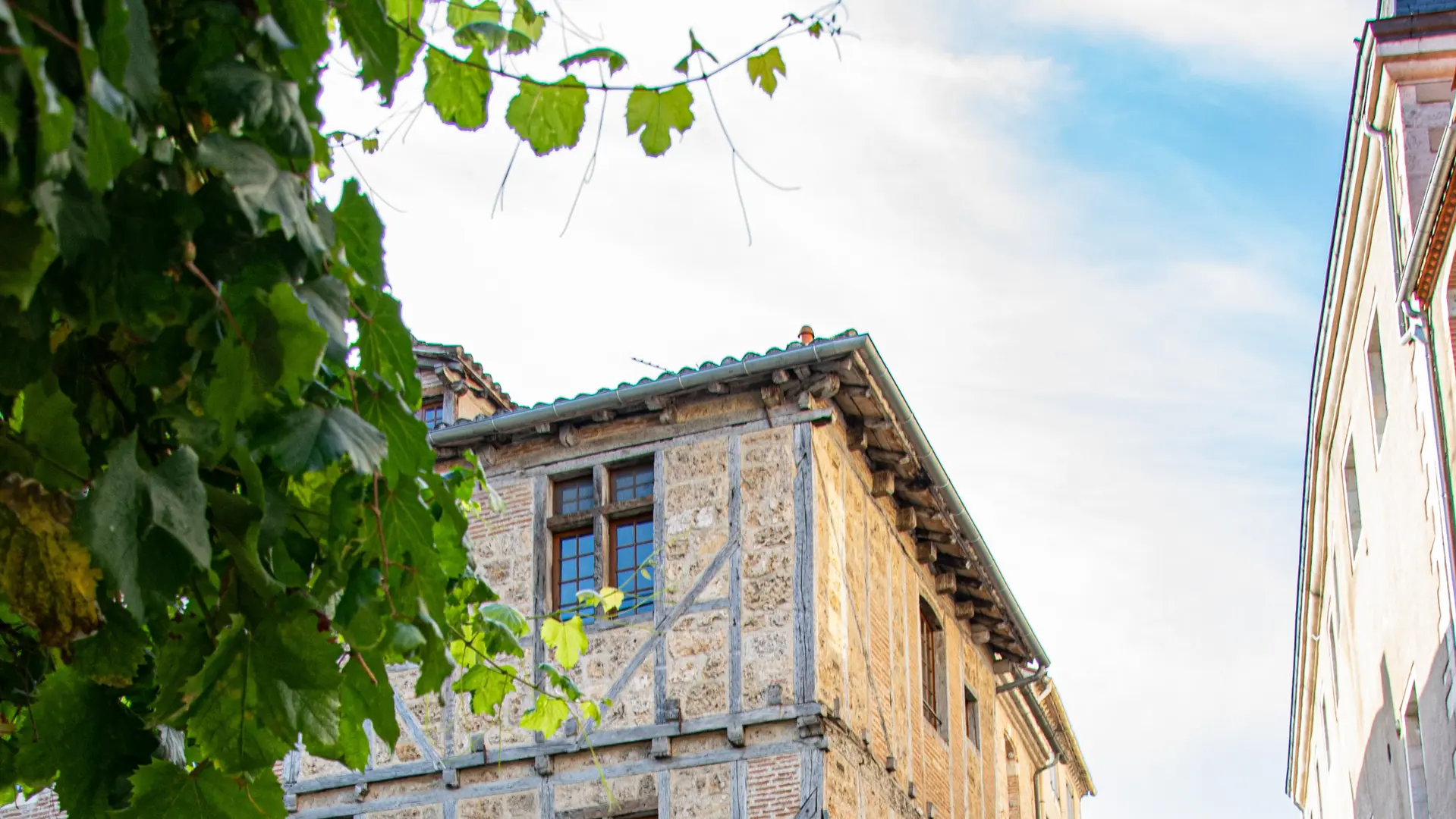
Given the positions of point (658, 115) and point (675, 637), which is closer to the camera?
point (658, 115)

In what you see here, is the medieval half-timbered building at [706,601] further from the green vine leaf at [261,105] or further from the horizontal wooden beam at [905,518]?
the green vine leaf at [261,105]

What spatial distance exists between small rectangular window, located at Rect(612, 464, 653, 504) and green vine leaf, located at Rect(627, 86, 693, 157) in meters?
10.8

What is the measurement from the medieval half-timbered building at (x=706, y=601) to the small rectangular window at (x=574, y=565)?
0.8 inches

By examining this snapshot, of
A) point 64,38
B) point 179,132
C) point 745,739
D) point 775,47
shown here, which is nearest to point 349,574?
point 179,132

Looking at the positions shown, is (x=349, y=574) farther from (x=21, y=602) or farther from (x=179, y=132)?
(x=179, y=132)

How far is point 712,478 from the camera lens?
14273mm

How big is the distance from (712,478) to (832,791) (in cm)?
265

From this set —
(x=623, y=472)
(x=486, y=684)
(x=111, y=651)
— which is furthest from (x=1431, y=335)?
(x=111, y=651)

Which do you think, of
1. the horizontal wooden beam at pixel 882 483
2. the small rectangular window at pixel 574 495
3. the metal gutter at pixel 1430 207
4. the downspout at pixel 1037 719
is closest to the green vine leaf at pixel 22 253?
the metal gutter at pixel 1430 207

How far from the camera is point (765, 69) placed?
396 centimetres

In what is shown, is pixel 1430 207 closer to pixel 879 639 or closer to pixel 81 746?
pixel 879 639

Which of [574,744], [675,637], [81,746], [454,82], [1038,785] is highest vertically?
[1038,785]

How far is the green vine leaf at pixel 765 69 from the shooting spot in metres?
3.94

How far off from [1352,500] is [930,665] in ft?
15.3
